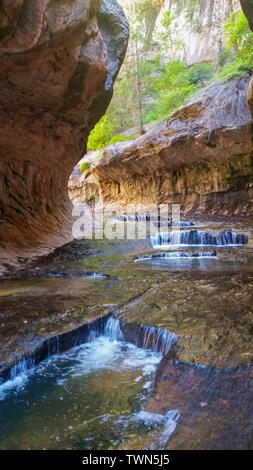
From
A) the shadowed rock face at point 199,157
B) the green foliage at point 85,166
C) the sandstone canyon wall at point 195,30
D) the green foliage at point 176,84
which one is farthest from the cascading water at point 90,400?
the sandstone canyon wall at point 195,30

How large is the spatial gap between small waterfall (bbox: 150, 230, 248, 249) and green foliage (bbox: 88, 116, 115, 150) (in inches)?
615

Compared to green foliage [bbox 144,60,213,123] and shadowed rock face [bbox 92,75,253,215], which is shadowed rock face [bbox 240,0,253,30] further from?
green foliage [bbox 144,60,213,123]

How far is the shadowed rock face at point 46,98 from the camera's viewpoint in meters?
5.64

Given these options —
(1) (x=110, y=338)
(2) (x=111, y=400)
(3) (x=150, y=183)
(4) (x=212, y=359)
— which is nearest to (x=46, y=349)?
(1) (x=110, y=338)

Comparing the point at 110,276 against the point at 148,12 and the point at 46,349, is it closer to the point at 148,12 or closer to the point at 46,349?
the point at 46,349

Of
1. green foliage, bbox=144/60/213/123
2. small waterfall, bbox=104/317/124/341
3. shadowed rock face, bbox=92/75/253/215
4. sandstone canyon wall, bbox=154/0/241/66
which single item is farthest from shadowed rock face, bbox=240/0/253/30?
sandstone canyon wall, bbox=154/0/241/66

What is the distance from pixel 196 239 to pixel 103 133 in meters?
16.5

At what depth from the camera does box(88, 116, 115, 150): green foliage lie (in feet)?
79.3

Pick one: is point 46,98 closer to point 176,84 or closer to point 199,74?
point 176,84

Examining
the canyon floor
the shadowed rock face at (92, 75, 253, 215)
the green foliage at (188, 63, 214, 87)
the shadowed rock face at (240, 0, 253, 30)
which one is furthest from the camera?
the green foliage at (188, 63, 214, 87)

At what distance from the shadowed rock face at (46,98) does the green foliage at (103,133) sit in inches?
541

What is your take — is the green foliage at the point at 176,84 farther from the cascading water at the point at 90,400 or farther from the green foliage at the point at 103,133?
the cascading water at the point at 90,400

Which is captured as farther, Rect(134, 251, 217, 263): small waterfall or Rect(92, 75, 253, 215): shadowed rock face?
Rect(92, 75, 253, 215): shadowed rock face
